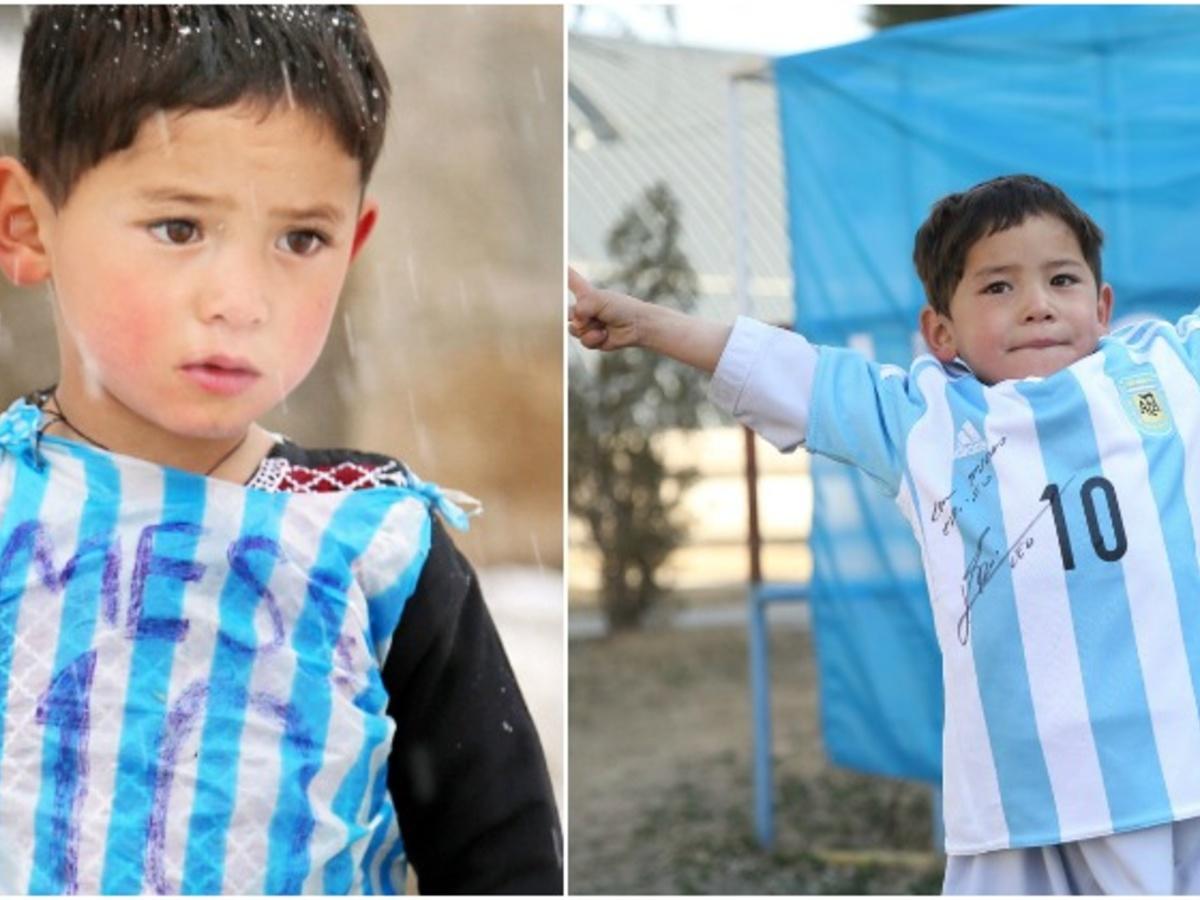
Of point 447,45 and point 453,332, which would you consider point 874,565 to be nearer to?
point 453,332

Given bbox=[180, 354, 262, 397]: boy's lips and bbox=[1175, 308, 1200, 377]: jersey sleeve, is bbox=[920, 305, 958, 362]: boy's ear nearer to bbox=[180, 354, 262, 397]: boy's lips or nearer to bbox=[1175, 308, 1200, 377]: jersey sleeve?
bbox=[1175, 308, 1200, 377]: jersey sleeve

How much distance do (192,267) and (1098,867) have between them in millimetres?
1272

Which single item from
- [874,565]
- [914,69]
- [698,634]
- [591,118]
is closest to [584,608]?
[698,634]

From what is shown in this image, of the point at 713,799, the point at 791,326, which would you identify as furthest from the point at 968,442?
the point at 713,799

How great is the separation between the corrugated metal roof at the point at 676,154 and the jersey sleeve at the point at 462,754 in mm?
5722

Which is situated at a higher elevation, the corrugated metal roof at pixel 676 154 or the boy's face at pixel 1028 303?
the corrugated metal roof at pixel 676 154

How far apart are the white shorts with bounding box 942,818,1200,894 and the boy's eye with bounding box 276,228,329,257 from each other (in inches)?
43.0

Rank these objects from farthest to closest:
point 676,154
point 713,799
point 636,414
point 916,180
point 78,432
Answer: point 636,414 < point 676,154 < point 713,799 < point 916,180 < point 78,432

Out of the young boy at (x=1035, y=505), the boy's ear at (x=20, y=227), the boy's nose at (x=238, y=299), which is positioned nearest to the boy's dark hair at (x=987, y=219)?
the young boy at (x=1035, y=505)

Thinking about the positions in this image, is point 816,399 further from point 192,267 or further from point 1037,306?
point 192,267

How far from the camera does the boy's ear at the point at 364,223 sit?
2.20 m

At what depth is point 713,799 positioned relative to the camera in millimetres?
6641

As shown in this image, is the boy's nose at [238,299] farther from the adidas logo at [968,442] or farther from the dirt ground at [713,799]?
the dirt ground at [713,799]

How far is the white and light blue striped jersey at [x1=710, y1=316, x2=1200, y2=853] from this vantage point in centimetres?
218
